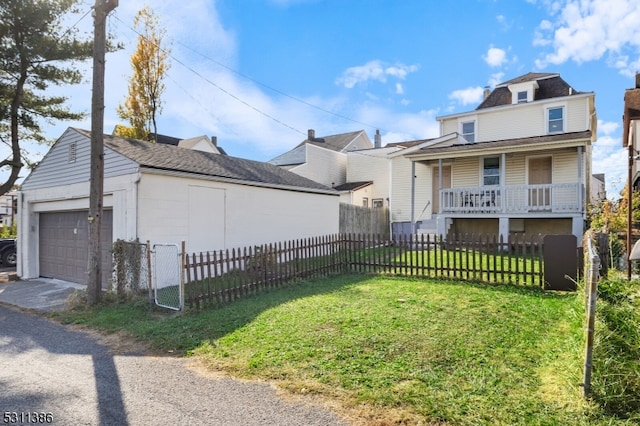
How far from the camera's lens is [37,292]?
1009cm

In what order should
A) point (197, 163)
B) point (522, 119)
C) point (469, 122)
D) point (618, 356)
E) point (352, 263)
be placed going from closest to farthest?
point (618, 356) < point (352, 263) < point (197, 163) < point (522, 119) < point (469, 122)

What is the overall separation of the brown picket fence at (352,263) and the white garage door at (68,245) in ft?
9.37

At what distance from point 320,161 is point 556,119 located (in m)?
14.1

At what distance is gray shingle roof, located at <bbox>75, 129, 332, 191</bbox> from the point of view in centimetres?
996

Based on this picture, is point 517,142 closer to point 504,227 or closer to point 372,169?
point 504,227

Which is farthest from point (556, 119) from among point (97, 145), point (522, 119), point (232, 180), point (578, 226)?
point (97, 145)

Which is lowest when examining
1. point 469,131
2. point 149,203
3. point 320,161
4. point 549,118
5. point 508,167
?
point 149,203

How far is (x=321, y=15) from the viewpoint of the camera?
13.7 meters

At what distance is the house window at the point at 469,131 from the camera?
20016 millimetres

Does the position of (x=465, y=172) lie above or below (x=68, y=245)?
above

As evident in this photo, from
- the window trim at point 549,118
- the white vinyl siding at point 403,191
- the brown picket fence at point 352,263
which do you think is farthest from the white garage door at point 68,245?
the window trim at point 549,118

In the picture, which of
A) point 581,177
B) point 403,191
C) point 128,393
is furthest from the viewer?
point 403,191

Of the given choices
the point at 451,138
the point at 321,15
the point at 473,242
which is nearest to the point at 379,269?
the point at 473,242

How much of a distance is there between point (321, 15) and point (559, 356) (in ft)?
44.1
